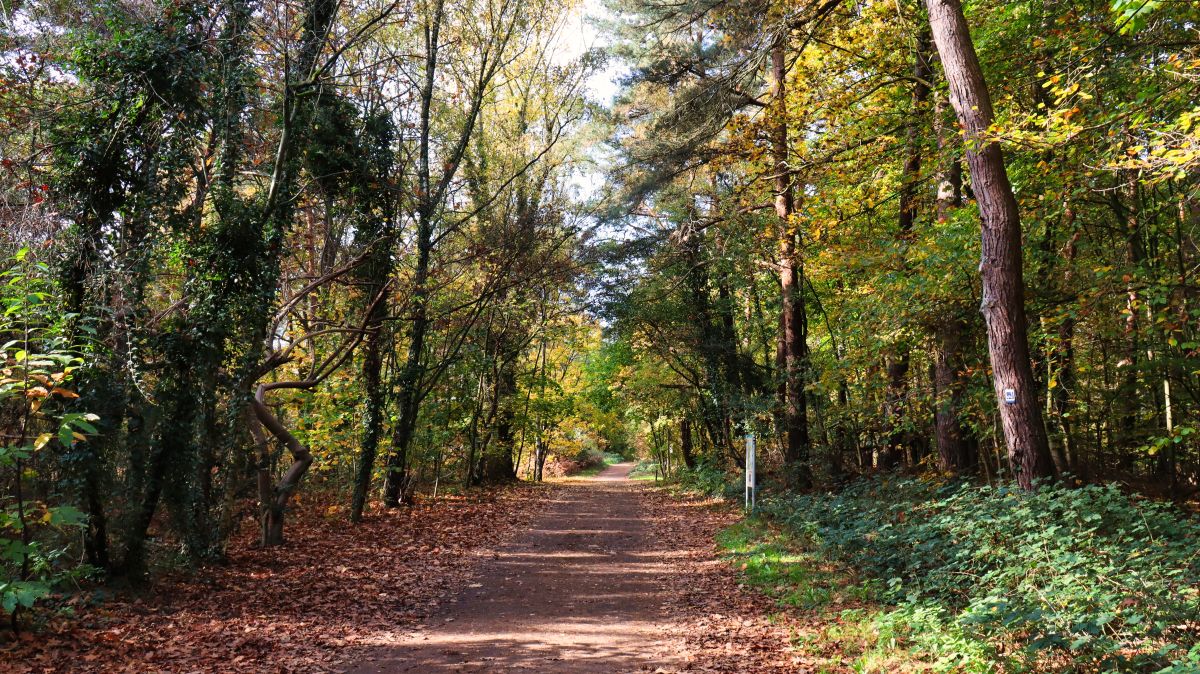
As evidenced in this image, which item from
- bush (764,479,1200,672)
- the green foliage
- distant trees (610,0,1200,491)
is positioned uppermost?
distant trees (610,0,1200,491)

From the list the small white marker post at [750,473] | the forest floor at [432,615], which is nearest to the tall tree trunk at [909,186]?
the small white marker post at [750,473]

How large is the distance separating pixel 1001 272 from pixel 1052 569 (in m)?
3.21

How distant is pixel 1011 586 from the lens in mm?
5340

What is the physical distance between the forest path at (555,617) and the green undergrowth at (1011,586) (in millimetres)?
1601

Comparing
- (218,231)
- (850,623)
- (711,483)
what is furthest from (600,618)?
(711,483)

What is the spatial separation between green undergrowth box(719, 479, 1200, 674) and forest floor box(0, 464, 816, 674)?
74 centimetres

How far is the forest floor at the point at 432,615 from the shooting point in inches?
219

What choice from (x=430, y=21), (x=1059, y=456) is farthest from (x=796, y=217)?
(x=430, y=21)

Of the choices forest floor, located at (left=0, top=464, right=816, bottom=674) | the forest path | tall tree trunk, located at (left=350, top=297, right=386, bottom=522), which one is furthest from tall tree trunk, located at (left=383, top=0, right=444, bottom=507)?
the forest path

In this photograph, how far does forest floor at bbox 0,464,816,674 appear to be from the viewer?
5.56 meters

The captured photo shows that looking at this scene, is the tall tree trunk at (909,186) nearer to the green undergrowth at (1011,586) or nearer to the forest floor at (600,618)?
the green undergrowth at (1011,586)

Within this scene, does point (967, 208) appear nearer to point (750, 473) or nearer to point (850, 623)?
point (850, 623)

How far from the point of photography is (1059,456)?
11.9m

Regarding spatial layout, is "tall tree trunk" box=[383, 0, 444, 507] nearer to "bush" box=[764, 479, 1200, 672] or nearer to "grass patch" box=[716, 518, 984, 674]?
"grass patch" box=[716, 518, 984, 674]
